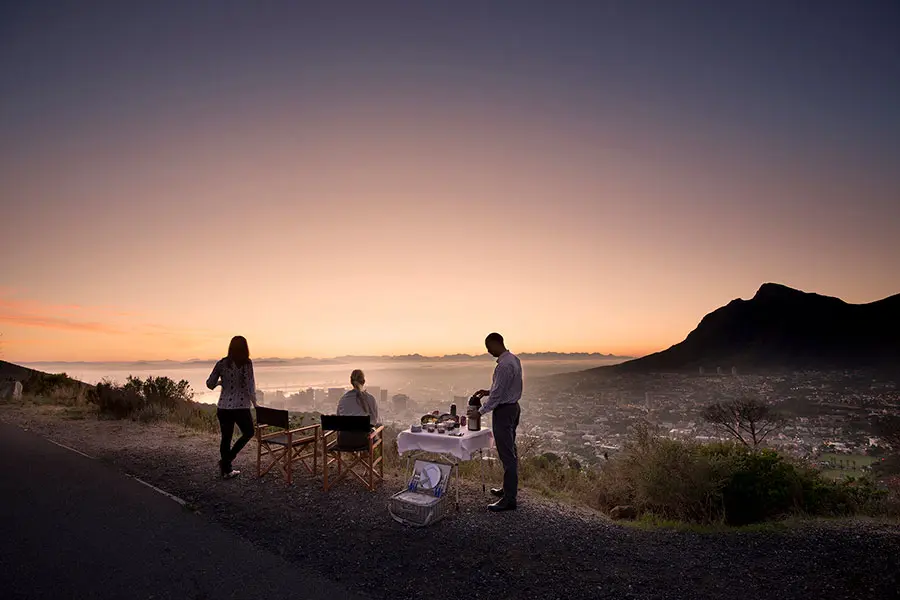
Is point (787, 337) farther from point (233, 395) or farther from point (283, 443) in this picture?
point (233, 395)

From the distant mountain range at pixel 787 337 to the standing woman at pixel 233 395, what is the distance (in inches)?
1652

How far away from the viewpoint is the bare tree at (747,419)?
18375 mm

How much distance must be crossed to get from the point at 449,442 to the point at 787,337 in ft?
175

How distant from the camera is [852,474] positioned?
8.33m

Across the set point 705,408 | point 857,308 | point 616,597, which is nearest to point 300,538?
point 616,597

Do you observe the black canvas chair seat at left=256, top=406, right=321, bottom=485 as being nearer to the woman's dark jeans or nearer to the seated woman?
the woman's dark jeans

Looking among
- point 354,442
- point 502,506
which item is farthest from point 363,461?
point 502,506

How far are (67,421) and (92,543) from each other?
11.6 metres

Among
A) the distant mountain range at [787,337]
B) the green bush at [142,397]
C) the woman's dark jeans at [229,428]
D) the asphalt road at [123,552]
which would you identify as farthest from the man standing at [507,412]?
the distant mountain range at [787,337]

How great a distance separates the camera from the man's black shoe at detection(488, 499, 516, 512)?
6.34m

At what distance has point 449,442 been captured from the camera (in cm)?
674

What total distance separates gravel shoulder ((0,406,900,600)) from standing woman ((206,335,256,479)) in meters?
0.60

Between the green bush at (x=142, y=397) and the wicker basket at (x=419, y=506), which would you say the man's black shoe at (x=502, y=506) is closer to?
the wicker basket at (x=419, y=506)

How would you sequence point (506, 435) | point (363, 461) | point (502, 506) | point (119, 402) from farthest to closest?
point (119, 402) → point (363, 461) → point (506, 435) → point (502, 506)
